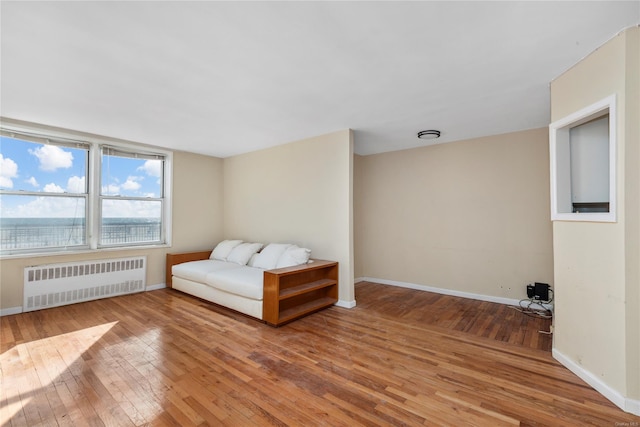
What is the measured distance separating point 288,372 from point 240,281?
157cm

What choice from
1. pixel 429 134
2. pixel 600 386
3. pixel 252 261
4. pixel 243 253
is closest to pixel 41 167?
pixel 243 253

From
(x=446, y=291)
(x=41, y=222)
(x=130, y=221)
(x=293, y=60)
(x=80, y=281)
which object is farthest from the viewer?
(x=130, y=221)

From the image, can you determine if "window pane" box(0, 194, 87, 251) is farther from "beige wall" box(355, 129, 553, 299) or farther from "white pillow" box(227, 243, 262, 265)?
"beige wall" box(355, 129, 553, 299)

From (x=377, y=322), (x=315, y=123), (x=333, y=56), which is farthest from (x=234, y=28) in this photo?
(x=377, y=322)

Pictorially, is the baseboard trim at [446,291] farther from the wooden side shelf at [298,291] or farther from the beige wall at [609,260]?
the beige wall at [609,260]

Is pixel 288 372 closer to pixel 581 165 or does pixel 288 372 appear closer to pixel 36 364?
pixel 36 364

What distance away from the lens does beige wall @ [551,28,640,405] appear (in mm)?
1820

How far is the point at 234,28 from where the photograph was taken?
6.03 feet

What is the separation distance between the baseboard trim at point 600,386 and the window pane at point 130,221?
579 cm

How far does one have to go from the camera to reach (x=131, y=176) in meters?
4.73

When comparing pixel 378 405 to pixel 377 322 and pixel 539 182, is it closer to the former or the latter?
pixel 377 322

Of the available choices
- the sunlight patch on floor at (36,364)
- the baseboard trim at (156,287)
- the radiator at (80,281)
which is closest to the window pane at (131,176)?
the radiator at (80,281)

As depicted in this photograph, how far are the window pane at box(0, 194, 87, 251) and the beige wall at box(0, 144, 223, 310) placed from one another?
31 cm

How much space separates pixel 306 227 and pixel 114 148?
3385mm
